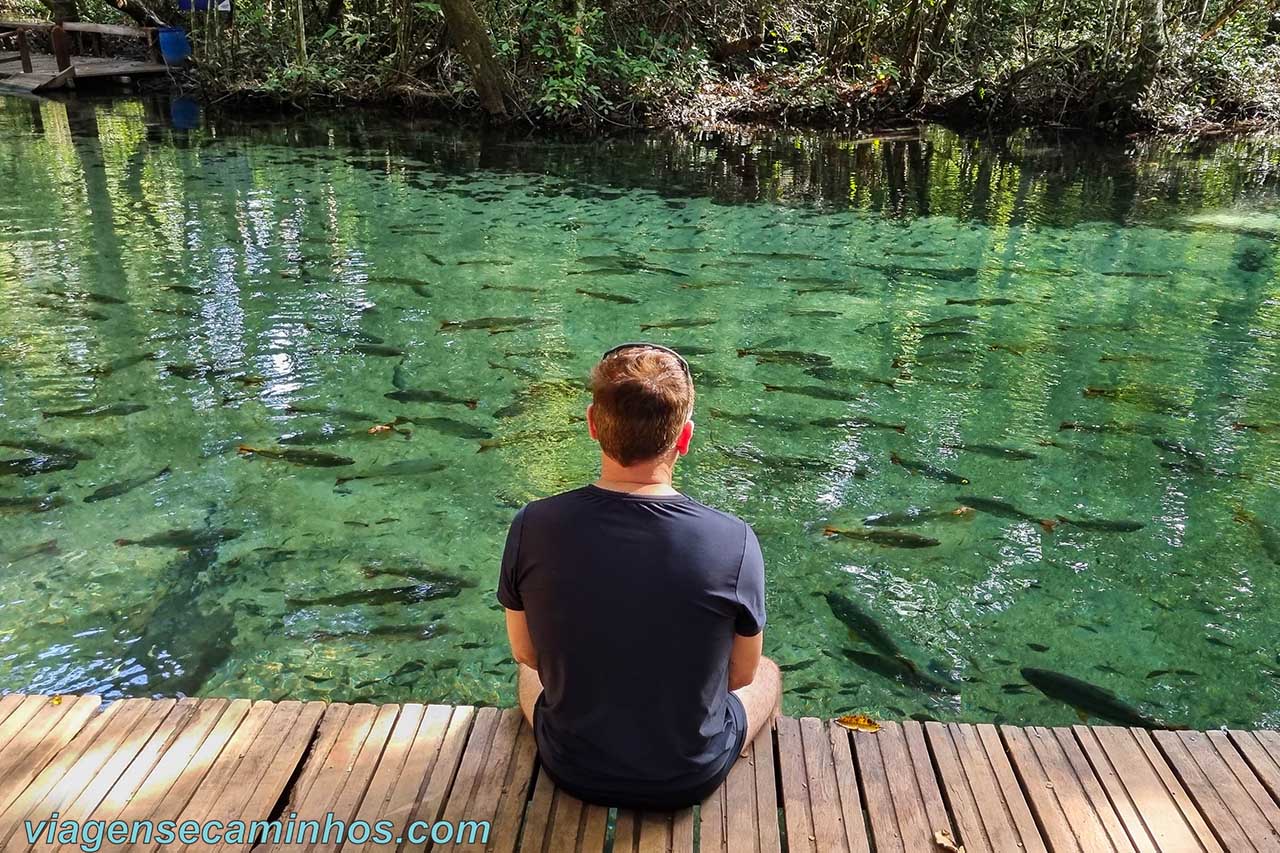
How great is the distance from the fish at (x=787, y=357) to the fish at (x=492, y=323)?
1553 mm

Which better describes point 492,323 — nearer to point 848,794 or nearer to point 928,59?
point 848,794

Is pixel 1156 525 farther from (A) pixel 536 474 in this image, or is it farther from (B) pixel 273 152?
(B) pixel 273 152

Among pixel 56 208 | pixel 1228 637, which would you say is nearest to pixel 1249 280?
pixel 1228 637

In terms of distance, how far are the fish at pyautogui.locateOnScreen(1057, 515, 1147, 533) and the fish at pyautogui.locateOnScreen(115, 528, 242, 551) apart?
3753 millimetres

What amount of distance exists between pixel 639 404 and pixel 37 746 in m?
1.78

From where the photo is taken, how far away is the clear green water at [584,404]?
3404 millimetres

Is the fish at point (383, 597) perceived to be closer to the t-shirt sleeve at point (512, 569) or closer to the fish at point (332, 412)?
the fish at point (332, 412)

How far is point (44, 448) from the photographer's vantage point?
4633mm

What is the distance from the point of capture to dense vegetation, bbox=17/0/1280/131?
16000mm

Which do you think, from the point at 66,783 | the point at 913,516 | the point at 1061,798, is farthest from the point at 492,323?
the point at 1061,798

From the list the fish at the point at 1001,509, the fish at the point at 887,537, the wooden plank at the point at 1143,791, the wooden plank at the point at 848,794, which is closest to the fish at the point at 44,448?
the fish at the point at 887,537

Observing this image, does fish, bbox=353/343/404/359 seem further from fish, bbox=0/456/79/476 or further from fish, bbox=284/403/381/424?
fish, bbox=0/456/79/476

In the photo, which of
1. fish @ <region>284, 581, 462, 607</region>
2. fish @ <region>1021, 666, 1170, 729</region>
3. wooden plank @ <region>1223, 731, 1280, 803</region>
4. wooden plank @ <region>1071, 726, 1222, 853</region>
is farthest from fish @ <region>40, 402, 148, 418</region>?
wooden plank @ <region>1223, 731, 1280, 803</region>

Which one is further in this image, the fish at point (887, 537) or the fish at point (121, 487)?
the fish at point (121, 487)
